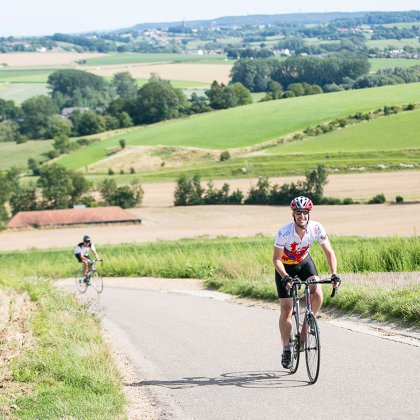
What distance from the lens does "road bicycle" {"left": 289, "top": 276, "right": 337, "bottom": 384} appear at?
8531mm

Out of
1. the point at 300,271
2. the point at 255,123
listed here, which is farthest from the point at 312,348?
the point at 255,123

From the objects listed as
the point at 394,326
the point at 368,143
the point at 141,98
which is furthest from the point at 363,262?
the point at 141,98

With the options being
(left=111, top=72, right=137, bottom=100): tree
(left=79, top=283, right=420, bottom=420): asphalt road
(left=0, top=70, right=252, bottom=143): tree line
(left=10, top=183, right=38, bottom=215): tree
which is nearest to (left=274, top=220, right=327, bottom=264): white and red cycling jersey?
(left=79, top=283, right=420, bottom=420): asphalt road

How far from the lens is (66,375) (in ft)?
29.2

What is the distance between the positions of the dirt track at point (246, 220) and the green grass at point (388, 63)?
71.7 meters

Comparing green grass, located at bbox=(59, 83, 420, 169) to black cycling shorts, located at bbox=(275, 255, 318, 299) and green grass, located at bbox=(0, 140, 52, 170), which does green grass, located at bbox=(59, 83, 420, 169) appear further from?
black cycling shorts, located at bbox=(275, 255, 318, 299)

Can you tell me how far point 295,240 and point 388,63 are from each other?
142324 millimetres

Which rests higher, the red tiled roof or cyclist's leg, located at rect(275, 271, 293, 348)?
cyclist's leg, located at rect(275, 271, 293, 348)

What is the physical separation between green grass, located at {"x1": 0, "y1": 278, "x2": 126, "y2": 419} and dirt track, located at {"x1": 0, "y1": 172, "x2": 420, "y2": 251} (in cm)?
3536

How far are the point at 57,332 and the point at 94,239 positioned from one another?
41.7 metres

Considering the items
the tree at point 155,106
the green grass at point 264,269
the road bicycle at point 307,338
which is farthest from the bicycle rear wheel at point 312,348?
the tree at point 155,106

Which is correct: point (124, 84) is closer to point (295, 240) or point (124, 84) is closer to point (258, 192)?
point (258, 192)

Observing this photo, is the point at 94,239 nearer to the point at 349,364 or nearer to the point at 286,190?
the point at 286,190

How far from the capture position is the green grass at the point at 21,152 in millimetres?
107025
